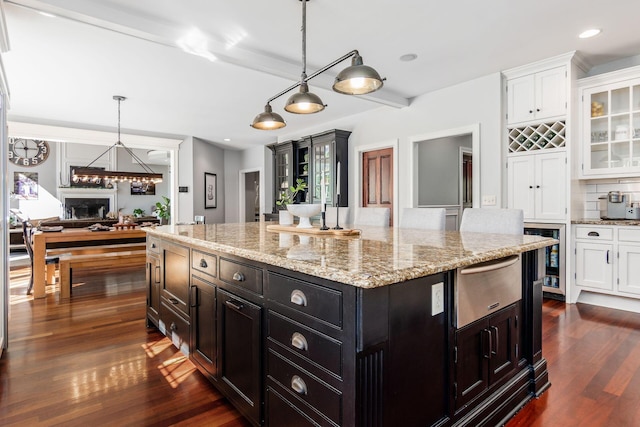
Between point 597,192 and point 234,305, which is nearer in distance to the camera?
point 234,305

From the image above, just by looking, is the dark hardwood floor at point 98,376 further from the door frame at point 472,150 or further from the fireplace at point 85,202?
the fireplace at point 85,202

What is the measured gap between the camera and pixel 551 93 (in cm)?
363

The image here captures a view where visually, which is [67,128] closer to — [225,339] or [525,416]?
[225,339]

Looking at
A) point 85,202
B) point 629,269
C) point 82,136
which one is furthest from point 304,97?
point 85,202

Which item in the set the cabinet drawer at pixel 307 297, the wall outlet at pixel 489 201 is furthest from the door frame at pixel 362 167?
the cabinet drawer at pixel 307 297

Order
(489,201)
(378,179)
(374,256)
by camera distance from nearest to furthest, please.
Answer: (374,256), (489,201), (378,179)

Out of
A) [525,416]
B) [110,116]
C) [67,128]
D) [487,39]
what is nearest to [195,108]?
[110,116]

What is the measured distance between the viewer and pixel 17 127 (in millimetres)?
5535

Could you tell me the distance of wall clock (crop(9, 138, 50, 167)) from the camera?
9102 mm

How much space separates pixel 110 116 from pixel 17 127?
1.44m

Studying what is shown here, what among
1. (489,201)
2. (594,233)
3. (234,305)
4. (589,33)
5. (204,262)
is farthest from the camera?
(489,201)

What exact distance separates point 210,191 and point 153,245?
5.45 meters

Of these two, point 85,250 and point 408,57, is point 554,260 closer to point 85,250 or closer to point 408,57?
point 408,57

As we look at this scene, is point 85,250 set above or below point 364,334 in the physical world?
below
